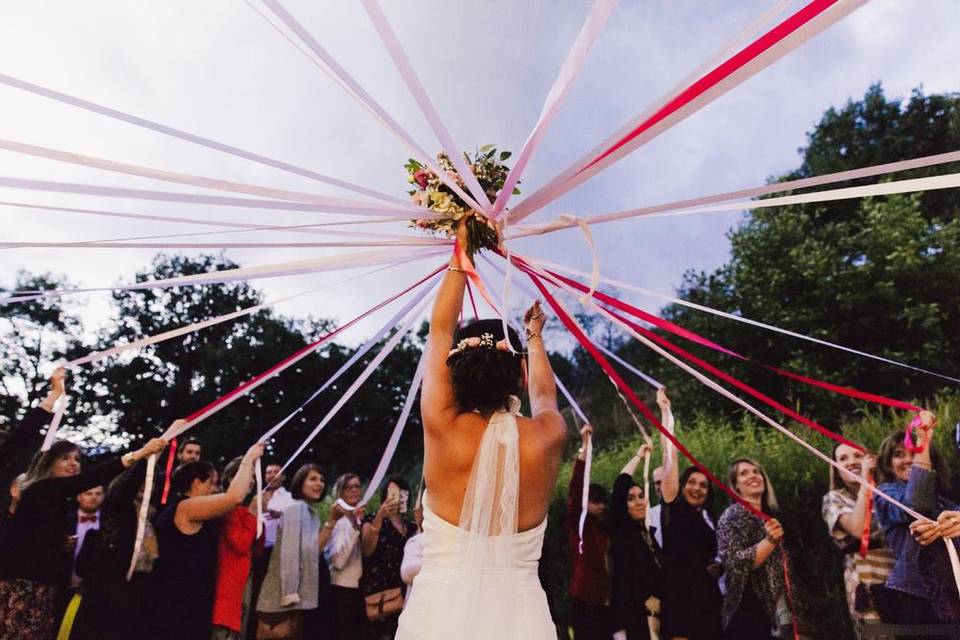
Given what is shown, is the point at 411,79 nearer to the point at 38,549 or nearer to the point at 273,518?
the point at 38,549

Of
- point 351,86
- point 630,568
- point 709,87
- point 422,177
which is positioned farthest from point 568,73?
point 630,568

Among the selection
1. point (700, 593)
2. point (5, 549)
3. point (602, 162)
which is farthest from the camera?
point (700, 593)

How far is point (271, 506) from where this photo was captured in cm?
687

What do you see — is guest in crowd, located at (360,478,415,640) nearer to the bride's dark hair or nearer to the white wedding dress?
the white wedding dress

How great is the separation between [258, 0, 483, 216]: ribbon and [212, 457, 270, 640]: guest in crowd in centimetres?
331

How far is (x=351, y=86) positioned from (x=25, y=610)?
3846 millimetres

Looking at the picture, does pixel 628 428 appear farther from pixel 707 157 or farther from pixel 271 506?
pixel 271 506

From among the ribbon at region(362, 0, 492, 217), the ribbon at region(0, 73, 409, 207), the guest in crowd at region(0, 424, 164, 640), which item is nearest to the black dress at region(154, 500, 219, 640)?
the guest in crowd at region(0, 424, 164, 640)

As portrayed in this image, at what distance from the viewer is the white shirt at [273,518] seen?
632cm

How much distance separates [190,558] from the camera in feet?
16.3

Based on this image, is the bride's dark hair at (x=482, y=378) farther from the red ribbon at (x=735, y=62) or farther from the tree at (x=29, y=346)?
the tree at (x=29, y=346)

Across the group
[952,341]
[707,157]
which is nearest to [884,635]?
[952,341]

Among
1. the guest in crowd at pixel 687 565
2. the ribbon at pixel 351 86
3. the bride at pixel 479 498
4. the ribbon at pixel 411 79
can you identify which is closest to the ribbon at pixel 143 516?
the bride at pixel 479 498

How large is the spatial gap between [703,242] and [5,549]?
63.5ft
